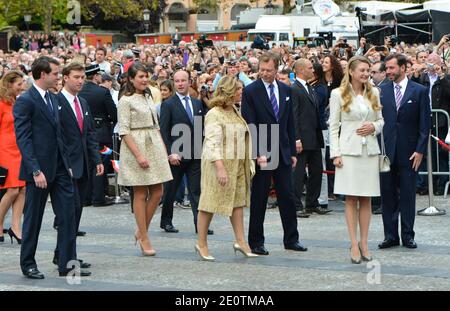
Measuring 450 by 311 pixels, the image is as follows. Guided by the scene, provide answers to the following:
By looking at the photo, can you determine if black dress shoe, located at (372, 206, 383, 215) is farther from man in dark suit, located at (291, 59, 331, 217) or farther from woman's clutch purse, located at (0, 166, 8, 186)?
woman's clutch purse, located at (0, 166, 8, 186)

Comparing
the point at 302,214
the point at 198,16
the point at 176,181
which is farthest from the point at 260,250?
the point at 198,16

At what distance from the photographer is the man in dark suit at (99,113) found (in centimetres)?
1641

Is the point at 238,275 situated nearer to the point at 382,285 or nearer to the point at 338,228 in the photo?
the point at 382,285

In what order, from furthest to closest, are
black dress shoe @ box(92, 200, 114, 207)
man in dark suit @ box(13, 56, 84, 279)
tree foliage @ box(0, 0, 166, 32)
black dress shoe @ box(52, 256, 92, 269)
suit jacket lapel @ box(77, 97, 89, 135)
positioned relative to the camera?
tree foliage @ box(0, 0, 166, 32), black dress shoe @ box(92, 200, 114, 207), suit jacket lapel @ box(77, 97, 89, 135), black dress shoe @ box(52, 256, 92, 269), man in dark suit @ box(13, 56, 84, 279)

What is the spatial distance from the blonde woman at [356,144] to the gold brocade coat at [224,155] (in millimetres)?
918

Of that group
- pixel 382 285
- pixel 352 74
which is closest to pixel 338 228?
pixel 352 74

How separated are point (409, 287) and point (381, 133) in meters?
2.32

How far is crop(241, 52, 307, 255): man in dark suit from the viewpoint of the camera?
459 inches

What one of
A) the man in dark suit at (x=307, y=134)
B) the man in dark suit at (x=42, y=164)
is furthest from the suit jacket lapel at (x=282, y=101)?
the man in dark suit at (x=307, y=134)

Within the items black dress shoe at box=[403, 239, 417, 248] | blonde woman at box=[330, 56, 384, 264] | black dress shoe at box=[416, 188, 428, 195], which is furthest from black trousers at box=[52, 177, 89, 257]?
black dress shoe at box=[416, 188, 428, 195]

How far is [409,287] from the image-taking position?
9516 mm

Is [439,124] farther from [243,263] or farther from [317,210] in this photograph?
[243,263]

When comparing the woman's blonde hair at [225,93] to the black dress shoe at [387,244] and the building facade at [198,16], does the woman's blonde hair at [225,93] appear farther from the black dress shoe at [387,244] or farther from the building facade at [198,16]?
the building facade at [198,16]

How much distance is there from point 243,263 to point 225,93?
5.41 feet
